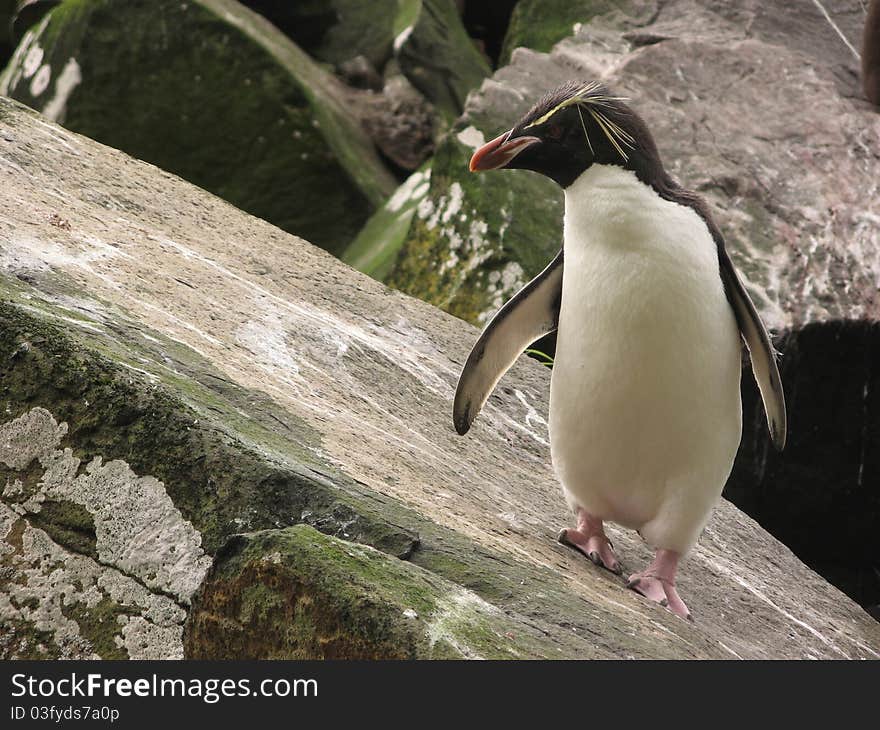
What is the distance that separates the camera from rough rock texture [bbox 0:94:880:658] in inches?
90.8

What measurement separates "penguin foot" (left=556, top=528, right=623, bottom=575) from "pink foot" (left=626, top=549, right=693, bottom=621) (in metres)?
0.07

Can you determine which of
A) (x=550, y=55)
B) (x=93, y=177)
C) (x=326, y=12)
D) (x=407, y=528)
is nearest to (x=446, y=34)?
(x=326, y=12)

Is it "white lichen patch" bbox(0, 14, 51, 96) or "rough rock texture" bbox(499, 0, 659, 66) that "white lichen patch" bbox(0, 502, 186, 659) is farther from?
"white lichen patch" bbox(0, 14, 51, 96)

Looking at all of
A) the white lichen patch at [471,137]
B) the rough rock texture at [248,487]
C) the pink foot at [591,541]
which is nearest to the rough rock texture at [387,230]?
the white lichen patch at [471,137]

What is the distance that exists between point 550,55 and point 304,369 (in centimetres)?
441

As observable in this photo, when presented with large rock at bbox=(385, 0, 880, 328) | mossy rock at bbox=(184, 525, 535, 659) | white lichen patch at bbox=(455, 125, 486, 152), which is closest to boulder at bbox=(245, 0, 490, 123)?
large rock at bbox=(385, 0, 880, 328)

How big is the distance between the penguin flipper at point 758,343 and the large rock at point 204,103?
196 inches

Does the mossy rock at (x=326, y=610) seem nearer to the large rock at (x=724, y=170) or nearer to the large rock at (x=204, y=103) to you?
Answer: the large rock at (x=724, y=170)

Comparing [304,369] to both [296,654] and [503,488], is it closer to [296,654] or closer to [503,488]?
[503,488]

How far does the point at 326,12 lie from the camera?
34.2 feet

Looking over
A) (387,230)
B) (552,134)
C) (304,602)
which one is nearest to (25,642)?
(304,602)

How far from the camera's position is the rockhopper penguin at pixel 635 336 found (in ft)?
11.0

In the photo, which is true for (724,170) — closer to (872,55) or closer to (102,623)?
(872,55)

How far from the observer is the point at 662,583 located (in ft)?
11.2
